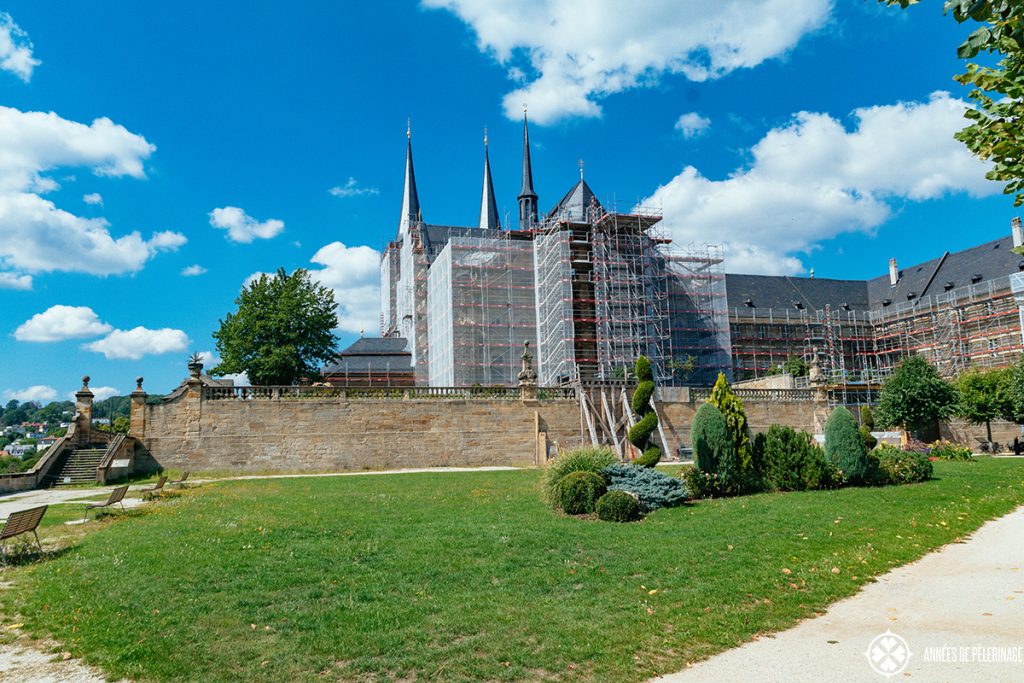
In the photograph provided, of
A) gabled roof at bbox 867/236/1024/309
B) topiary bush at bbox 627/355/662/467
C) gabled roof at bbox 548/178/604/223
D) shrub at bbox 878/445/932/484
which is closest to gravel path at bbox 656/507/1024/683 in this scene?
topiary bush at bbox 627/355/662/467

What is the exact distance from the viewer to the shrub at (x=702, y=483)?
14914 millimetres

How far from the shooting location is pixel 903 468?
54.7 ft

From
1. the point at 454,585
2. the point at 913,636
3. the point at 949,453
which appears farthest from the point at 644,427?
the point at 949,453

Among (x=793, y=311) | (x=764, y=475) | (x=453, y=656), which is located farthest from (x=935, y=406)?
(x=453, y=656)

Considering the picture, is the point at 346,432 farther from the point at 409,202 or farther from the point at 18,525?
the point at 409,202

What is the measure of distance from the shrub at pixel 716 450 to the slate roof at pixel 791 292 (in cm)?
4575

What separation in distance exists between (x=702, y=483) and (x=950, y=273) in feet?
172

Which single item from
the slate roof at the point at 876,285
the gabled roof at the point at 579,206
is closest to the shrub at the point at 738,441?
the gabled roof at the point at 579,206

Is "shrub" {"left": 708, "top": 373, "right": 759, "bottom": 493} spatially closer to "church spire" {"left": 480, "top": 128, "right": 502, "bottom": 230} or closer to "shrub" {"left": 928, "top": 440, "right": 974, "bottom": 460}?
"shrub" {"left": 928, "top": 440, "right": 974, "bottom": 460}

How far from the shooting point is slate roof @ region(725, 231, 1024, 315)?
173ft

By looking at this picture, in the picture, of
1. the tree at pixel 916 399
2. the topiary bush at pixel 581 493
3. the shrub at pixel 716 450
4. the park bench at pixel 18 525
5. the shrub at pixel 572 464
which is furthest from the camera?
the tree at pixel 916 399

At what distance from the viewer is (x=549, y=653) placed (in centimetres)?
566

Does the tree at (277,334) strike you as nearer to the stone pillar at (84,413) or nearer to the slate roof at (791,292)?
the stone pillar at (84,413)

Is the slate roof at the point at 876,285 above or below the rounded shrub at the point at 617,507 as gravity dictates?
above
